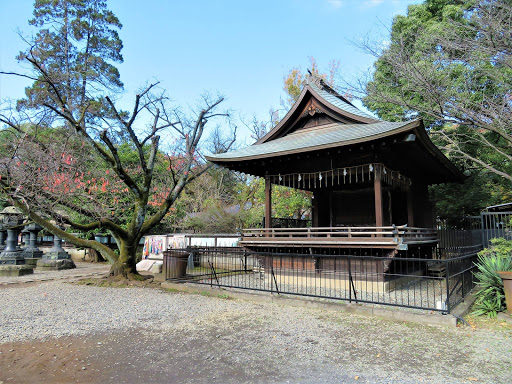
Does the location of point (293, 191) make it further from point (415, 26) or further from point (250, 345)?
point (250, 345)

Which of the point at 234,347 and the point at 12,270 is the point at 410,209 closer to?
the point at 234,347

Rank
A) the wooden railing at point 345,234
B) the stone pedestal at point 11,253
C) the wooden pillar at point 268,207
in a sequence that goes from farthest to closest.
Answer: the stone pedestal at point 11,253 < the wooden pillar at point 268,207 < the wooden railing at point 345,234

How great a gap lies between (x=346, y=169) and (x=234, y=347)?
7638 millimetres

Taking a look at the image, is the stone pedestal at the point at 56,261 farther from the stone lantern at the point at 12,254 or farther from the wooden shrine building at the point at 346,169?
the wooden shrine building at the point at 346,169

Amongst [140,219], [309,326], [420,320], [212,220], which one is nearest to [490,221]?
[420,320]

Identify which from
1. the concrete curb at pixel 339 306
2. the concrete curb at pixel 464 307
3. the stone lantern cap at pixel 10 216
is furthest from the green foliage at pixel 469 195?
the stone lantern cap at pixel 10 216

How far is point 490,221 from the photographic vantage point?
47.3 ft

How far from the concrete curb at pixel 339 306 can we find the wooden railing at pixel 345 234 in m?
2.44

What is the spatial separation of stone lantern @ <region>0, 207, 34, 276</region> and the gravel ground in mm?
7985

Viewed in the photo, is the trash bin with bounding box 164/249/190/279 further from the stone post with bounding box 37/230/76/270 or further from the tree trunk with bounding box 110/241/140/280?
the stone post with bounding box 37/230/76/270

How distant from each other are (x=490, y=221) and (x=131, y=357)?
50.2 ft

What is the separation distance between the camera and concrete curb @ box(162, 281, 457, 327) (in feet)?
22.5

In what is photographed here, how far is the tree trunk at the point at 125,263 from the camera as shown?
1245cm

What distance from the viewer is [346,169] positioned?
37.7 feet
